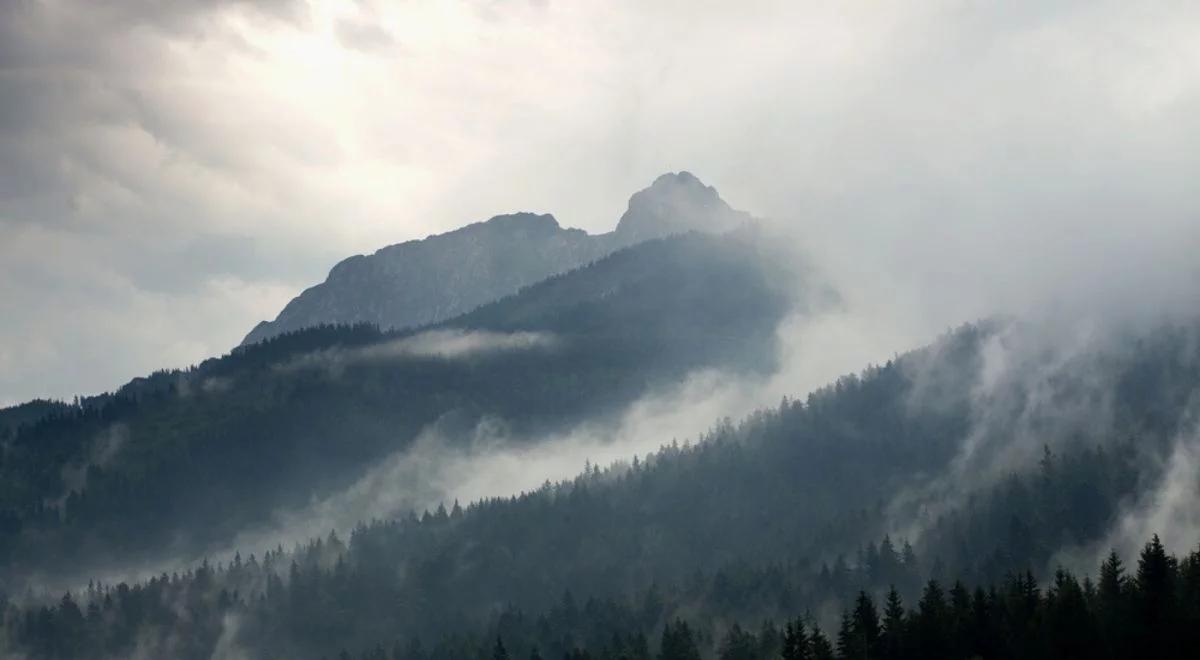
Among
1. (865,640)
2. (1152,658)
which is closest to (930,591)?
(865,640)

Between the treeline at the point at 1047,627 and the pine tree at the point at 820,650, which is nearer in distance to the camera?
the treeline at the point at 1047,627

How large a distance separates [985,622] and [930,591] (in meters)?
17.5

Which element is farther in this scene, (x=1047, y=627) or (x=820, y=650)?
(x=820, y=650)

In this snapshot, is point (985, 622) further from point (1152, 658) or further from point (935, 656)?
point (1152, 658)

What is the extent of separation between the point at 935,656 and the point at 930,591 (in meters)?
19.7

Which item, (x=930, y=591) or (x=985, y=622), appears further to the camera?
(x=930, y=591)

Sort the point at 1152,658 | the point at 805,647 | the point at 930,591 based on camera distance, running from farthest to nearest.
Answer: the point at 930,591 < the point at 805,647 < the point at 1152,658

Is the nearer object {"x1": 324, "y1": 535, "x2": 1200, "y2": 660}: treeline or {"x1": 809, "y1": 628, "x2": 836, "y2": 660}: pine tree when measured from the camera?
{"x1": 324, "y1": 535, "x2": 1200, "y2": 660}: treeline

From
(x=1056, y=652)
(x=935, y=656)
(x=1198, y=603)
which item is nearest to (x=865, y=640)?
(x=935, y=656)

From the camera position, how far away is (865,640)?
A: 183375mm

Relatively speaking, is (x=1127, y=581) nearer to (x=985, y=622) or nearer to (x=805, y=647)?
(x=985, y=622)

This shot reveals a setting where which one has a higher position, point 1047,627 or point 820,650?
point 820,650

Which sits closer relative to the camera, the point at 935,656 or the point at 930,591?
the point at 935,656

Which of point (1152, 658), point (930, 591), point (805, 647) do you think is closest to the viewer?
point (1152, 658)
